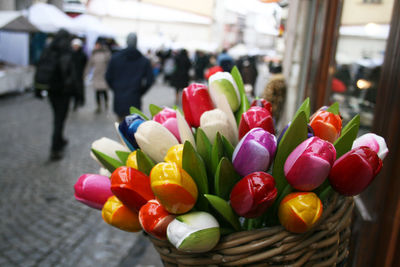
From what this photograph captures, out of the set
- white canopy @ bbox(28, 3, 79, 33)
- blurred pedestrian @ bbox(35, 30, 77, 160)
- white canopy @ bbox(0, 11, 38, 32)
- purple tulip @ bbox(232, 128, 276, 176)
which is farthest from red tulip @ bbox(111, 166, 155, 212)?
white canopy @ bbox(28, 3, 79, 33)

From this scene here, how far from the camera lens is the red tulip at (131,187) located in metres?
0.79

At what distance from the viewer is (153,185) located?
729mm

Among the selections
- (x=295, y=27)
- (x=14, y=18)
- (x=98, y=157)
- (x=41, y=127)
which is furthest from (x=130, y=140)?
(x=14, y=18)

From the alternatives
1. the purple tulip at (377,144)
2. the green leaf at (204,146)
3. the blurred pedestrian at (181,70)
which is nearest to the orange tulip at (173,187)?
the green leaf at (204,146)

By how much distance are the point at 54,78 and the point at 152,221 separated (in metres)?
4.28

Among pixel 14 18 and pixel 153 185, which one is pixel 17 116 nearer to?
pixel 14 18

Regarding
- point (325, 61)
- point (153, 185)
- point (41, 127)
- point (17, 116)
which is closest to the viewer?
point (153, 185)

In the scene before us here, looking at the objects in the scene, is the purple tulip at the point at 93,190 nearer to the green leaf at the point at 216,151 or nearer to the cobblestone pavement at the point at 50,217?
the green leaf at the point at 216,151

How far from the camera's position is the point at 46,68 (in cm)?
454

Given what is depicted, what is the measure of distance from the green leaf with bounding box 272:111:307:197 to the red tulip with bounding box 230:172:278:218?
0.08 meters

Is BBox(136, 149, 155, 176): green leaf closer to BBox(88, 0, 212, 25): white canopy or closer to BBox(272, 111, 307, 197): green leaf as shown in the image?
BBox(272, 111, 307, 197): green leaf

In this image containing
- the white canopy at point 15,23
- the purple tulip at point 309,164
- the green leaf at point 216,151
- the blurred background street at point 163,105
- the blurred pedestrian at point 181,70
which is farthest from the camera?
the blurred pedestrian at point 181,70

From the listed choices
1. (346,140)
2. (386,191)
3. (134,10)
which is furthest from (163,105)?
(134,10)

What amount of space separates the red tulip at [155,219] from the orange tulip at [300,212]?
0.78ft
